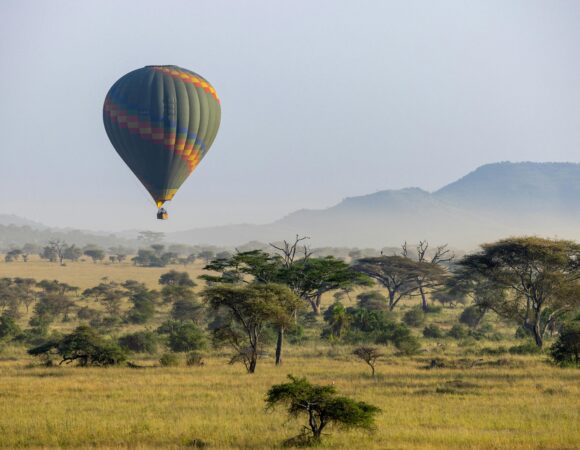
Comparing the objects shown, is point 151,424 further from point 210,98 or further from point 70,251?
point 70,251

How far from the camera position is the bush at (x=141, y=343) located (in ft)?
161

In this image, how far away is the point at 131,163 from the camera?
56.7 metres

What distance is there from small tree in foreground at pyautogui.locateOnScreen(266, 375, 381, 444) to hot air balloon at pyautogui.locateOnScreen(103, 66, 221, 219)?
114ft

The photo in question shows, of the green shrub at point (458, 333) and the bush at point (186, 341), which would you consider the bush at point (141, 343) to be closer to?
the bush at point (186, 341)

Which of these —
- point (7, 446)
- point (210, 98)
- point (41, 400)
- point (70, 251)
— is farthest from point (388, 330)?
point (70, 251)

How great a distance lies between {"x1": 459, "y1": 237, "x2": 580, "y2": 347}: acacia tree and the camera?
49094 mm

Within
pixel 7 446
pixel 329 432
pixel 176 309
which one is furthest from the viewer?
pixel 176 309

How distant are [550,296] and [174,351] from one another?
2389 cm

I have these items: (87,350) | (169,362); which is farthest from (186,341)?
(87,350)

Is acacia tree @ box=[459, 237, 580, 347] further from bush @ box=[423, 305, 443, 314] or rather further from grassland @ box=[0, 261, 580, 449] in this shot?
bush @ box=[423, 305, 443, 314]

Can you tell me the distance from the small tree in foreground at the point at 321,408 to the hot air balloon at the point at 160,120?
34.9 metres

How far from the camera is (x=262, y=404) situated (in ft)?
92.6

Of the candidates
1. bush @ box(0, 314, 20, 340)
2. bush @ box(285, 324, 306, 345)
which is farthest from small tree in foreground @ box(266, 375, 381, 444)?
bush @ box(0, 314, 20, 340)

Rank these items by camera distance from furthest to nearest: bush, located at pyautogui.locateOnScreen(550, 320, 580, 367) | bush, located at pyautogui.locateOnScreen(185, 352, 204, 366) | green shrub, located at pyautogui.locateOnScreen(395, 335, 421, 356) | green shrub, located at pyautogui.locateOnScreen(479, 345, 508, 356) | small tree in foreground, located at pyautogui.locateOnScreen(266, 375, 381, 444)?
green shrub, located at pyautogui.locateOnScreen(479, 345, 508, 356), green shrub, located at pyautogui.locateOnScreen(395, 335, 421, 356), bush, located at pyautogui.locateOnScreen(185, 352, 204, 366), bush, located at pyautogui.locateOnScreen(550, 320, 580, 367), small tree in foreground, located at pyautogui.locateOnScreen(266, 375, 381, 444)
